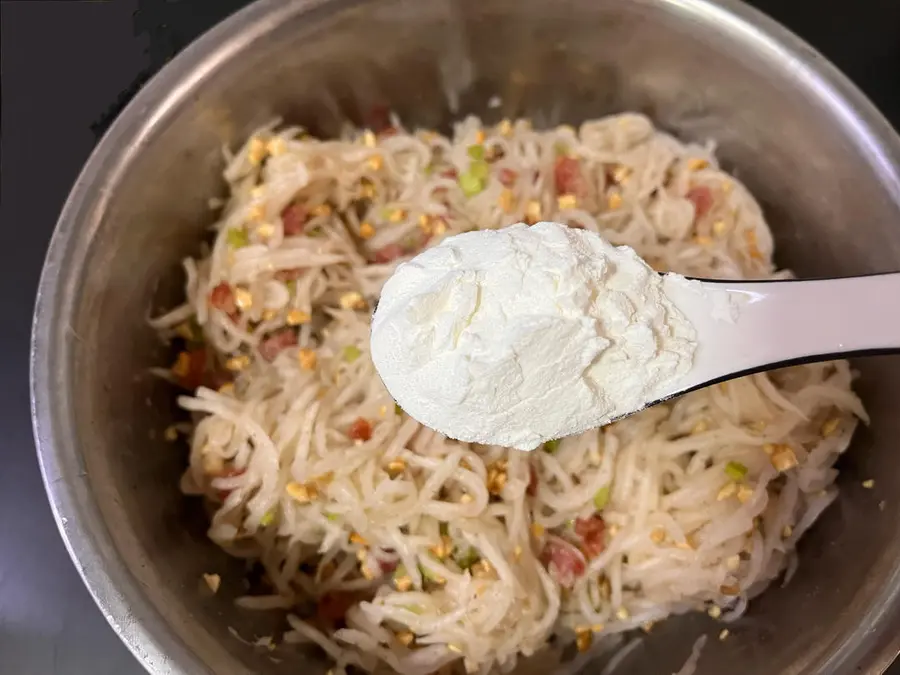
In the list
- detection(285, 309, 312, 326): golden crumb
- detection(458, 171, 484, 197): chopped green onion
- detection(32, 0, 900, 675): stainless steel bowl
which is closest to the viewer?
detection(32, 0, 900, 675): stainless steel bowl

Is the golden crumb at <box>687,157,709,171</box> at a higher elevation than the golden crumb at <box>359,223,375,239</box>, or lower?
higher

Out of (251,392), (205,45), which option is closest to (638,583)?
(251,392)

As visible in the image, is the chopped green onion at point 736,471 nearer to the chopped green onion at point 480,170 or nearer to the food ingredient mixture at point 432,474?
the food ingredient mixture at point 432,474

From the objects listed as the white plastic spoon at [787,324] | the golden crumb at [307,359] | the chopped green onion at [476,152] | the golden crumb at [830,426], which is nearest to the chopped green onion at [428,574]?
the golden crumb at [307,359]

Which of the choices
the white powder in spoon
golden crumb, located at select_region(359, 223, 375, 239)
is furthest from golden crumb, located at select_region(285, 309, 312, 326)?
the white powder in spoon

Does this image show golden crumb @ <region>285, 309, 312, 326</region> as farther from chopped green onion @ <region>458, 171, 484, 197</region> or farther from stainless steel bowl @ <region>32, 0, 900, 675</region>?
chopped green onion @ <region>458, 171, 484, 197</region>

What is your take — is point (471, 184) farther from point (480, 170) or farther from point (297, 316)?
point (297, 316)
